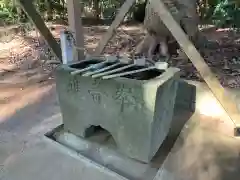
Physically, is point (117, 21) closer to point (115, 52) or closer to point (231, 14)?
point (115, 52)

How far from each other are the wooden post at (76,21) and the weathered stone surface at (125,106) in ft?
2.48

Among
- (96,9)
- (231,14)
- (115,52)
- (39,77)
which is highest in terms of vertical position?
(96,9)

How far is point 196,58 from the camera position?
6.90ft

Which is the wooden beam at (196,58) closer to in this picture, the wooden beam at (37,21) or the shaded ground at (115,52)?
the shaded ground at (115,52)

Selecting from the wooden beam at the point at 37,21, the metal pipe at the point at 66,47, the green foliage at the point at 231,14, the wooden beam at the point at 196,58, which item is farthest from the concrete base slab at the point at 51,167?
the green foliage at the point at 231,14

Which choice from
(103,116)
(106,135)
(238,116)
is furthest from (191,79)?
(103,116)

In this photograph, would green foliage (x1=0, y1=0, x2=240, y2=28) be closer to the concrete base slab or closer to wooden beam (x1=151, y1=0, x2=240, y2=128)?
wooden beam (x1=151, y1=0, x2=240, y2=128)

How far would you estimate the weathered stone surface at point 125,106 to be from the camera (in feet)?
5.46

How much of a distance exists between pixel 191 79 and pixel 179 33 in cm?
127

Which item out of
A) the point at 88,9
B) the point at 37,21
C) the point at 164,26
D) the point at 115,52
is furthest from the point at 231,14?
the point at 88,9

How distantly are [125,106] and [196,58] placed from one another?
29.0 inches

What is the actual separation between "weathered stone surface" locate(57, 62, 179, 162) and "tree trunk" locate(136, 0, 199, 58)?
1.93 metres

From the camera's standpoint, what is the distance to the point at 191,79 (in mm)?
3232

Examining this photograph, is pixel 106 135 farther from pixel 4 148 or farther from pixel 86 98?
pixel 4 148
